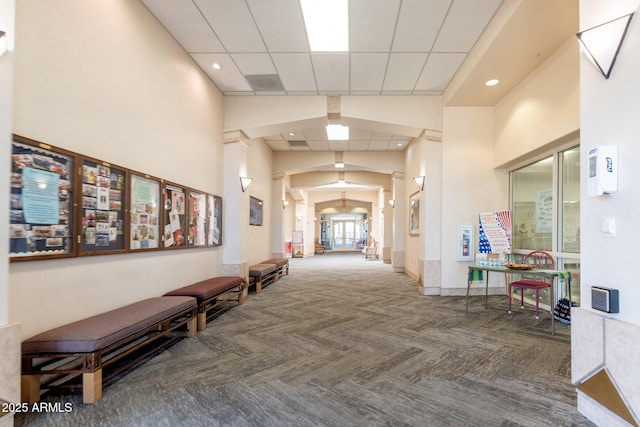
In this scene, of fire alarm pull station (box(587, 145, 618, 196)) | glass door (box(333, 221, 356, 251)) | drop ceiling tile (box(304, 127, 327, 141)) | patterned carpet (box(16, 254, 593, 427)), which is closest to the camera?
fire alarm pull station (box(587, 145, 618, 196))

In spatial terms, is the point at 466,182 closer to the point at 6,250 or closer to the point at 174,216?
the point at 174,216

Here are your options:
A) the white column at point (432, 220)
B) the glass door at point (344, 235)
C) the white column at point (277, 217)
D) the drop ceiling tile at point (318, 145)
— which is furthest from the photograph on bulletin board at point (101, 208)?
the glass door at point (344, 235)

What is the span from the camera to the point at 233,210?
6.25 m

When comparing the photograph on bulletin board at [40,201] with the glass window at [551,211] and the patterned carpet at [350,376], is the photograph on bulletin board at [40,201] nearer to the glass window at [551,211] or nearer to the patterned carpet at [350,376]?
the patterned carpet at [350,376]

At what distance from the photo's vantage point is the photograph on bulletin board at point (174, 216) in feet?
13.9

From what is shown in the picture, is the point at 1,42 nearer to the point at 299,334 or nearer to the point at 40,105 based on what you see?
the point at 40,105

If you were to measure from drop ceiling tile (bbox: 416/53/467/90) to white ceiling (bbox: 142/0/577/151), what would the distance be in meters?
0.02

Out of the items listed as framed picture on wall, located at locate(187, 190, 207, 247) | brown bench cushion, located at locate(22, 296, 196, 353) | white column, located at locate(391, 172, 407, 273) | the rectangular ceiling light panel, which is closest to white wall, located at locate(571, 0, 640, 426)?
the rectangular ceiling light panel

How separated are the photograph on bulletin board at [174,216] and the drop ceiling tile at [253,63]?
222cm

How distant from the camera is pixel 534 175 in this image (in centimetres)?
557

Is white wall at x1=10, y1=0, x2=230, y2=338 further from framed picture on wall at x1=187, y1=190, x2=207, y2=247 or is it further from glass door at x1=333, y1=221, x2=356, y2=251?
glass door at x1=333, y1=221, x2=356, y2=251

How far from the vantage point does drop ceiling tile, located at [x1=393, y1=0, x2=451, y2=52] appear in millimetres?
3811

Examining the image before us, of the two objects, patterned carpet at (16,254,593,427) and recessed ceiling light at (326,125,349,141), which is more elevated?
recessed ceiling light at (326,125,349,141)

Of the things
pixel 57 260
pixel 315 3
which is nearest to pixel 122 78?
pixel 57 260
